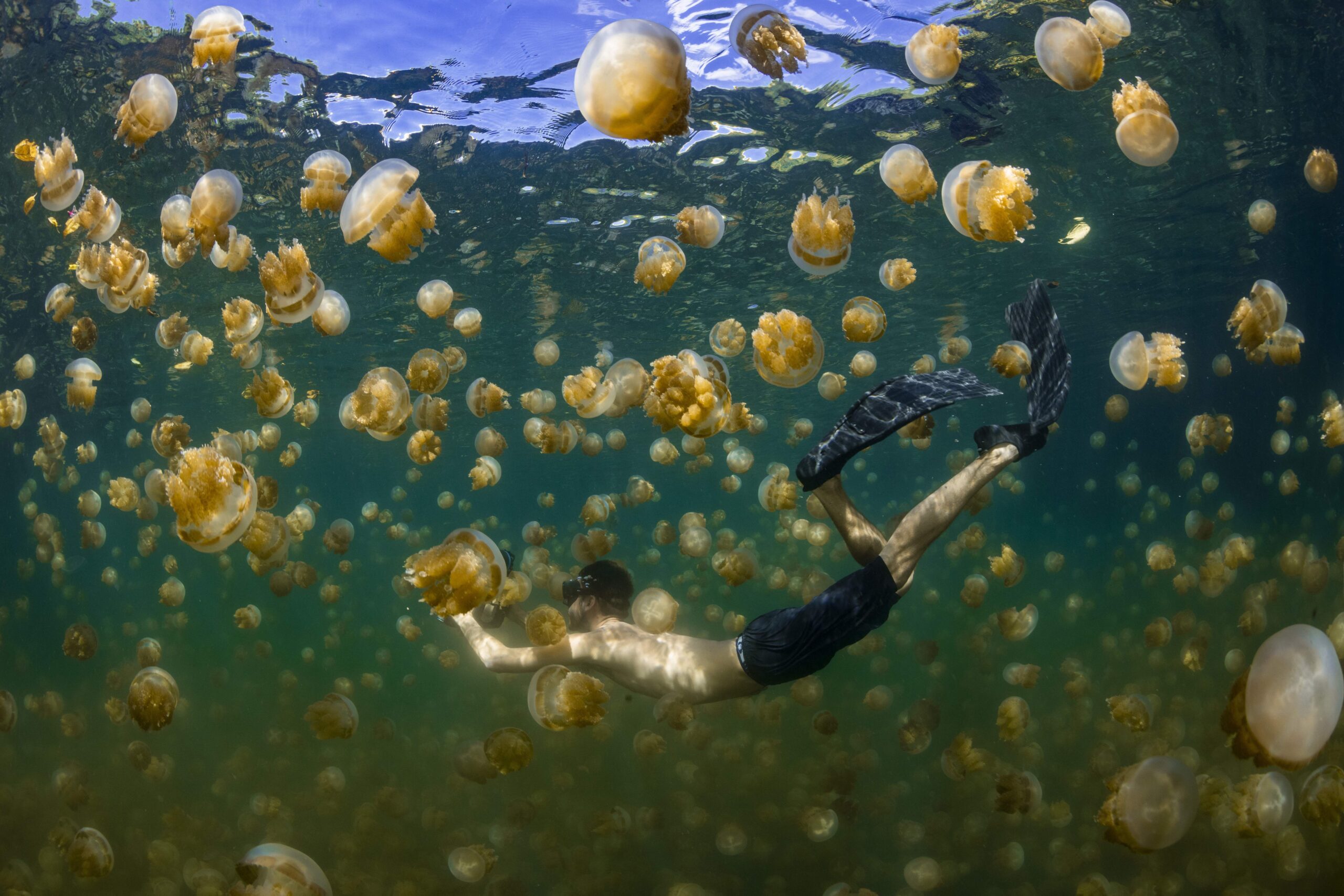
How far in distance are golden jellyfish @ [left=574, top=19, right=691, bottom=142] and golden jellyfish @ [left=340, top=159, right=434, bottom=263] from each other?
54.7 inches

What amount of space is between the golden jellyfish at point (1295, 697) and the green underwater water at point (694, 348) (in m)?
2.80

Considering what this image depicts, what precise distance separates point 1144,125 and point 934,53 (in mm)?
2034

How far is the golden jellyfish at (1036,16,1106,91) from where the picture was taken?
5777 millimetres

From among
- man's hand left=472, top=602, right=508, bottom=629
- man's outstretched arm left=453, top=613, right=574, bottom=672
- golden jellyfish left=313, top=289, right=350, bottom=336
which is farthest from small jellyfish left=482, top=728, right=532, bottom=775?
golden jellyfish left=313, top=289, right=350, bottom=336

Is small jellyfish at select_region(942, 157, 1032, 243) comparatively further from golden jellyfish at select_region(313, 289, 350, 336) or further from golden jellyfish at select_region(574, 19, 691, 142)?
golden jellyfish at select_region(313, 289, 350, 336)

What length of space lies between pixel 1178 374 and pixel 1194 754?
11.8 ft

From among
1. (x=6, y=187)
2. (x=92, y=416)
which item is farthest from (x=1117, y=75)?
(x=92, y=416)

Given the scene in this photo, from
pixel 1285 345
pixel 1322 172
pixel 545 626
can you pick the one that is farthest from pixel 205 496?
pixel 1322 172

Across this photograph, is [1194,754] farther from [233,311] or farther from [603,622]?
[233,311]

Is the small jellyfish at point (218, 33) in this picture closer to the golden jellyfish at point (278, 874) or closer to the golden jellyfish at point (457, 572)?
the golden jellyfish at point (457, 572)

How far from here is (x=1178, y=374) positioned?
6.51 m

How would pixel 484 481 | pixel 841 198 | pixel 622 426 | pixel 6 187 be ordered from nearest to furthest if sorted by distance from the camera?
pixel 484 481
pixel 6 187
pixel 841 198
pixel 622 426

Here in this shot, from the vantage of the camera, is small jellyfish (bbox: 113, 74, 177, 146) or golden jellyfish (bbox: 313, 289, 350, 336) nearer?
small jellyfish (bbox: 113, 74, 177, 146)

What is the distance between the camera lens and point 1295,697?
10.1 feet
